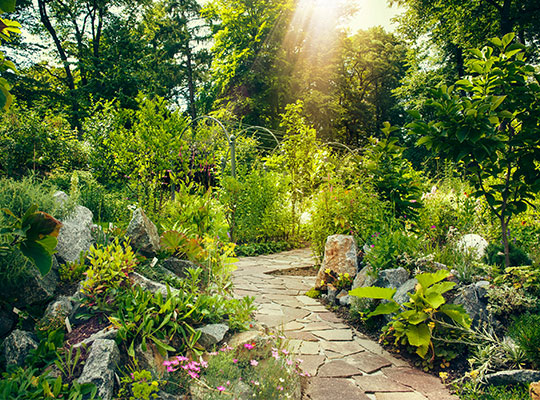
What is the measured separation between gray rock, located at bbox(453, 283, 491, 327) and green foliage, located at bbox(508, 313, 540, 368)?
0.90 feet

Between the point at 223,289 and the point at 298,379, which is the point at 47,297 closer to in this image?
the point at 223,289

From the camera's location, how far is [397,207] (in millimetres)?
5250

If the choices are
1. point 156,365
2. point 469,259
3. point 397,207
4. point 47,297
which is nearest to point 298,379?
point 156,365

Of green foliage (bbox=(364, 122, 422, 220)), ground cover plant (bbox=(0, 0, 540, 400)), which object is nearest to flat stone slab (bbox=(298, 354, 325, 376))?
ground cover plant (bbox=(0, 0, 540, 400))

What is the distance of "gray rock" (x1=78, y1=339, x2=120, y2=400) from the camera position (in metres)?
2.00

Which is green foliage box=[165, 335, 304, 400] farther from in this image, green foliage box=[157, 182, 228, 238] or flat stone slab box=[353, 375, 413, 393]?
green foliage box=[157, 182, 228, 238]

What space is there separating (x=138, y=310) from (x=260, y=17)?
20.7 m

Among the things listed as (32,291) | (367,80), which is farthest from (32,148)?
(367,80)

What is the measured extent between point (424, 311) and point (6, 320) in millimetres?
3228

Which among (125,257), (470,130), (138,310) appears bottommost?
(138,310)

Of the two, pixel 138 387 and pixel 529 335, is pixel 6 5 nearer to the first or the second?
pixel 138 387

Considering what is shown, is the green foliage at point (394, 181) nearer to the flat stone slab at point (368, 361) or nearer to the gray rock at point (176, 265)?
the flat stone slab at point (368, 361)

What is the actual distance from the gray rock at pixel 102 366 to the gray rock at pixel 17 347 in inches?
18.0

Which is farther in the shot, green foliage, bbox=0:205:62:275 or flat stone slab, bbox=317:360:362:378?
flat stone slab, bbox=317:360:362:378
